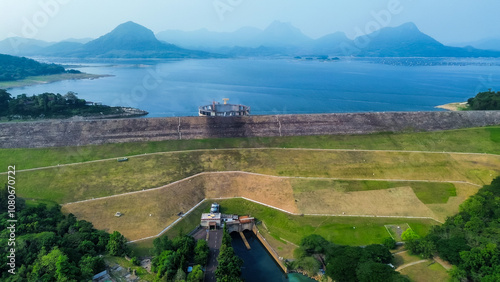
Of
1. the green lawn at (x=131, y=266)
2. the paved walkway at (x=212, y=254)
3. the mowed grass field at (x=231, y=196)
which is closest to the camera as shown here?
the green lawn at (x=131, y=266)

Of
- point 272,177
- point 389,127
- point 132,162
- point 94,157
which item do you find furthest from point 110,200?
point 389,127

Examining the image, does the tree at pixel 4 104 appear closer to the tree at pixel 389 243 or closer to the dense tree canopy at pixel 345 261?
the dense tree canopy at pixel 345 261

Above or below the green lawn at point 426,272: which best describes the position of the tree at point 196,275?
below

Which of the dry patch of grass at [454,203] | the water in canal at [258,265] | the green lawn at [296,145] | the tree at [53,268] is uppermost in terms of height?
the green lawn at [296,145]

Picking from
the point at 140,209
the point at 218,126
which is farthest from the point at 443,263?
the point at 218,126

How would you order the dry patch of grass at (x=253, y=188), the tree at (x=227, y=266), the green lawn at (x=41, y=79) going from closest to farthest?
the tree at (x=227, y=266), the dry patch of grass at (x=253, y=188), the green lawn at (x=41, y=79)

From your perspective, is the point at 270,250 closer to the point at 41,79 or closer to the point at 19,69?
the point at 41,79

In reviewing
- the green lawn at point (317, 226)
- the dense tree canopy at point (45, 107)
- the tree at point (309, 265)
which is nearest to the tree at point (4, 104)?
the dense tree canopy at point (45, 107)
